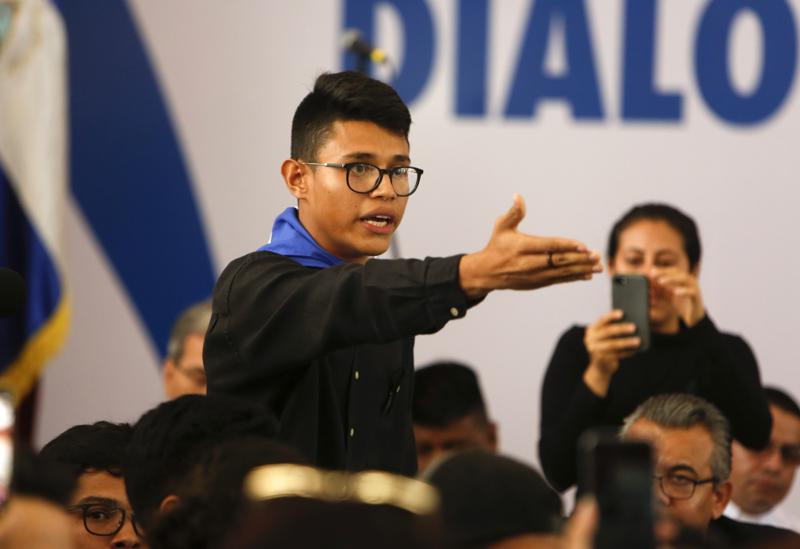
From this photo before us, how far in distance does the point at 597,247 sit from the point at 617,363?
1.56 m

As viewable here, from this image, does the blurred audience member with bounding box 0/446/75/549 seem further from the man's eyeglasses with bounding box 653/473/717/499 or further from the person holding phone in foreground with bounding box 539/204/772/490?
the person holding phone in foreground with bounding box 539/204/772/490

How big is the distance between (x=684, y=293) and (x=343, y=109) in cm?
119

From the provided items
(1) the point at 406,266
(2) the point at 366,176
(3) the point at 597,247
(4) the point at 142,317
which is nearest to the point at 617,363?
(2) the point at 366,176

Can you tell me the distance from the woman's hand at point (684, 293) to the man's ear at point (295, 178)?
116cm

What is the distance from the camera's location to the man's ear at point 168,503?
1634 millimetres

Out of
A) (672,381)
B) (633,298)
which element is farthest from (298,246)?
(672,381)

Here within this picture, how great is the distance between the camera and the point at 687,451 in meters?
2.93

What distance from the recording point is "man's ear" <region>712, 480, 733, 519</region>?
2.89 m

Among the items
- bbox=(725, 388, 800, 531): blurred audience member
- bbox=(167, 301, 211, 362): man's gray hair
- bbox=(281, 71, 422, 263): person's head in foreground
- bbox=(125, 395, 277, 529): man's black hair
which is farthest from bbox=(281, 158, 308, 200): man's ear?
bbox=(725, 388, 800, 531): blurred audience member

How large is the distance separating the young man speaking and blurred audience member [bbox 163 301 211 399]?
1326 mm

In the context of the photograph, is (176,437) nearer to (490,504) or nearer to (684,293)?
(490,504)

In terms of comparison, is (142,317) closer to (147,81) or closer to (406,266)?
(147,81)

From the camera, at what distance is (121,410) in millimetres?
5121

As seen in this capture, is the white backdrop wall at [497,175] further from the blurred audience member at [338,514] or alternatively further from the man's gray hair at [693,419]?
the blurred audience member at [338,514]
